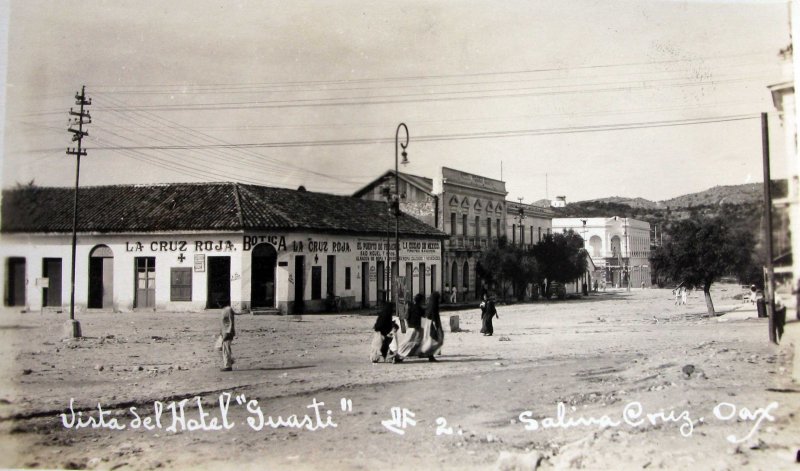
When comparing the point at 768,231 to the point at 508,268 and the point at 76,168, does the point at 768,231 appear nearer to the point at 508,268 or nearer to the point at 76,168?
the point at 76,168

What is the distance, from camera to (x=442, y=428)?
22.5 feet

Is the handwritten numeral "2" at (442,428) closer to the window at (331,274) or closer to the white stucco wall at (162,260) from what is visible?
the white stucco wall at (162,260)

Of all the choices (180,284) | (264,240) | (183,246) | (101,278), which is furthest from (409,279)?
(101,278)

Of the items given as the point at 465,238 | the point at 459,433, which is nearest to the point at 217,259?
the point at 459,433

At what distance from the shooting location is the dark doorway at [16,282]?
28.6 feet

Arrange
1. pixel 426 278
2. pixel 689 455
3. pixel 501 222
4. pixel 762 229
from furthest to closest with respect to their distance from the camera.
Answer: pixel 501 222
pixel 426 278
pixel 762 229
pixel 689 455

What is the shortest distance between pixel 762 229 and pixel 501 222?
19968 millimetres

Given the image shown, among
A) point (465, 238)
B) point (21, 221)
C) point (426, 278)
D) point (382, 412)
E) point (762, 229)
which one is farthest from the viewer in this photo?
point (465, 238)

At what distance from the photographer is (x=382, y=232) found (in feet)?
41.5

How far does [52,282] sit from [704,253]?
11333 mm

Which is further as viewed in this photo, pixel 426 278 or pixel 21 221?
pixel 426 278

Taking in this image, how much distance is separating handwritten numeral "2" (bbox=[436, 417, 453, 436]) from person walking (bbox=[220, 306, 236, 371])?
2.92 meters

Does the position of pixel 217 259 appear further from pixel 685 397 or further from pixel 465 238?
pixel 465 238

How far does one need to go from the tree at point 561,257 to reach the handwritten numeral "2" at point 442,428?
21341mm
